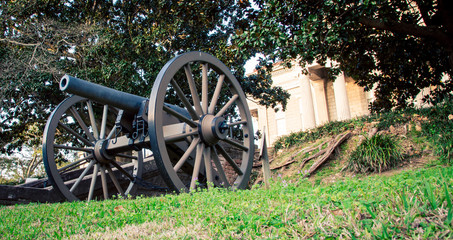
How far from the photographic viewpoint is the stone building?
1113 inches

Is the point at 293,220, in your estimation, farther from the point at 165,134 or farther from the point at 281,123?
the point at 281,123

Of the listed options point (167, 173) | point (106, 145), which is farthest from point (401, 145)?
point (106, 145)

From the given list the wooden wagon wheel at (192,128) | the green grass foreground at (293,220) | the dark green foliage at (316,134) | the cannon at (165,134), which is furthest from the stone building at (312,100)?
the green grass foreground at (293,220)

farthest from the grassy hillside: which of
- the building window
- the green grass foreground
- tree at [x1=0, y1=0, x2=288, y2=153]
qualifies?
the building window

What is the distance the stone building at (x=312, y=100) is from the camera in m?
28.3

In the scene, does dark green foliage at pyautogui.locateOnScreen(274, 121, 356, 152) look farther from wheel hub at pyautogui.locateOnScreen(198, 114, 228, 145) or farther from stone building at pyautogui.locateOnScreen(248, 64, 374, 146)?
stone building at pyautogui.locateOnScreen(248, 64, 374, 146)

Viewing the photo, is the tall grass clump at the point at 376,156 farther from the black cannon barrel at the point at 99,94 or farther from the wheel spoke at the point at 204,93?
the black cannon barrel at the point at 99,94

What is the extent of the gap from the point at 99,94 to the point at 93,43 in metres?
7.63

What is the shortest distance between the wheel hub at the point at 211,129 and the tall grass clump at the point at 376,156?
4.33 m

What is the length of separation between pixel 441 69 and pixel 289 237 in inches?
402

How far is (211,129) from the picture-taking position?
5.94 metres

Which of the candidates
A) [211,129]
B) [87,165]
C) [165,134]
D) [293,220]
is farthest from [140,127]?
[293,220]

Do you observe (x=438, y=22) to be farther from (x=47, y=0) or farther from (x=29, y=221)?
(x=47, y=0)

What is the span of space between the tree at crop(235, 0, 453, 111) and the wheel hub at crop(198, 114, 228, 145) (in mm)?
2126
